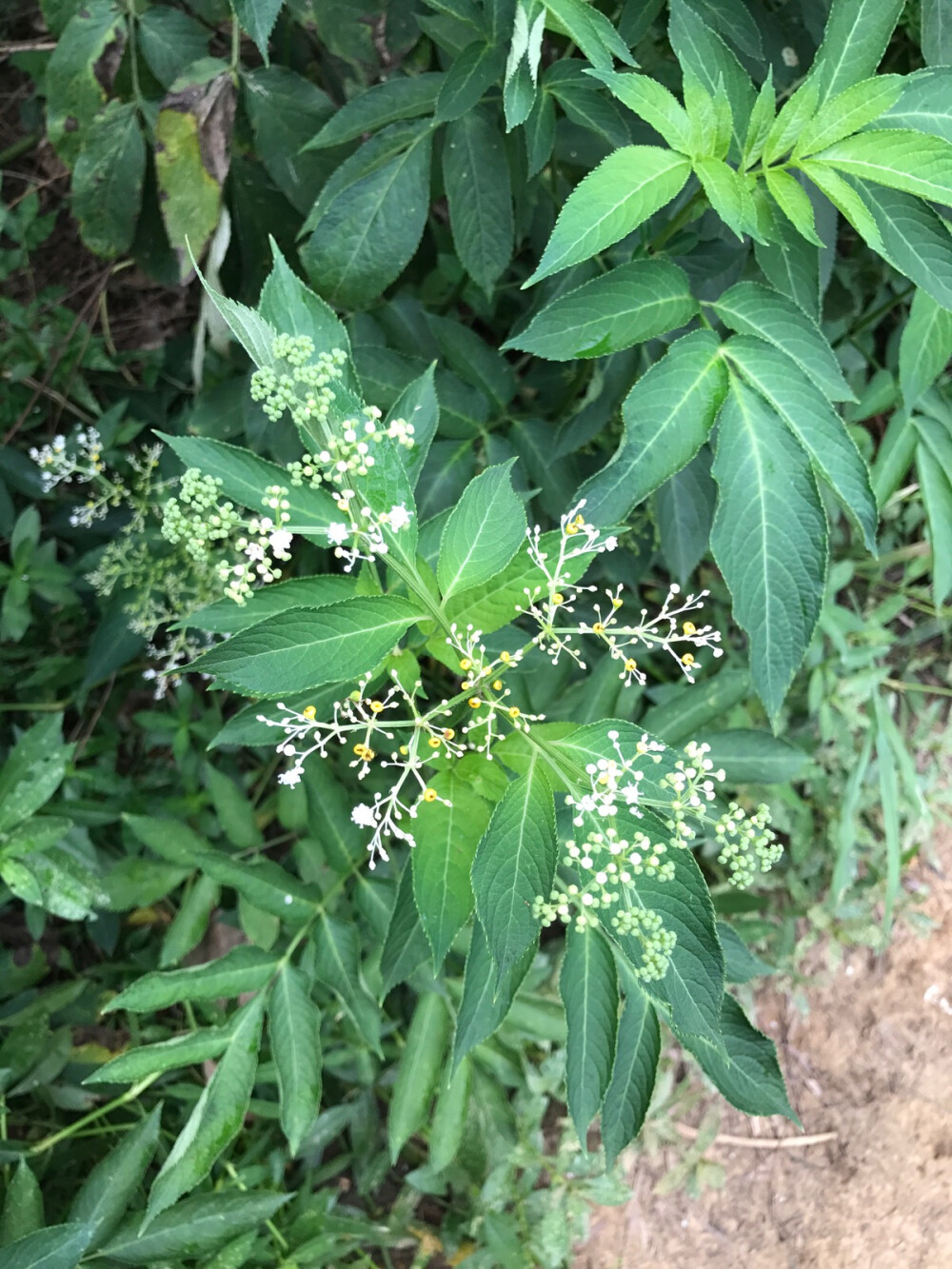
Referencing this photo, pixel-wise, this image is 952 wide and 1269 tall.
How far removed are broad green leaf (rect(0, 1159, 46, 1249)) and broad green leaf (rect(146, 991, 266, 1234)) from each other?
30 centimetres

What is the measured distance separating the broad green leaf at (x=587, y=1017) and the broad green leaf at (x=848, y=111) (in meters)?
1.12

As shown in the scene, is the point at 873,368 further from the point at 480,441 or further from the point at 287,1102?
the point at 287,1102

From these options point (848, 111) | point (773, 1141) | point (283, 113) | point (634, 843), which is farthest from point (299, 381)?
point (773, 1141)

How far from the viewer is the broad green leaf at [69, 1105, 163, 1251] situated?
167 cm

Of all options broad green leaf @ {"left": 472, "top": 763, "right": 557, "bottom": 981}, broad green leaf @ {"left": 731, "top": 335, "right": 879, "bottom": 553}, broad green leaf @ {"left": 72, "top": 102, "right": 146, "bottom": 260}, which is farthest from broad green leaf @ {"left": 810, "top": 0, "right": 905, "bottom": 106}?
broad green leaf @ {"left": 72, "top": 102, "right": 146, "bottom": 260}

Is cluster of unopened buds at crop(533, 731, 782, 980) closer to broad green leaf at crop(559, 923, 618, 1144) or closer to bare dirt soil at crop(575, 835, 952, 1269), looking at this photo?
broad green leaf at crop(559, 923, 618, 1144)

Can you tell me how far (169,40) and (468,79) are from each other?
2.33 ft

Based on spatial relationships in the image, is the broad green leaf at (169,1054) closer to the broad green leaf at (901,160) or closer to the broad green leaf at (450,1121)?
the broad green leaf at (450,1121)

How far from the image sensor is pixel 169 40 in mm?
1717

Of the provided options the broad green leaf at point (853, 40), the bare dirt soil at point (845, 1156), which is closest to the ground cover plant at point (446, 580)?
the broad green leaf at point (853, 40)

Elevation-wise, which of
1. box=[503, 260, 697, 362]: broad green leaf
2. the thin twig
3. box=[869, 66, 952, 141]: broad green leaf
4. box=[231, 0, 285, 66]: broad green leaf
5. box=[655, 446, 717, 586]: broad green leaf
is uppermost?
box=[231, 0, 285, 66]: broad green leaf

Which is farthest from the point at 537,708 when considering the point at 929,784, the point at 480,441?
the point at 929,784

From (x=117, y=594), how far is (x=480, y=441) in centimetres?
97

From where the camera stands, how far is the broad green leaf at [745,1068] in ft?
4.29
